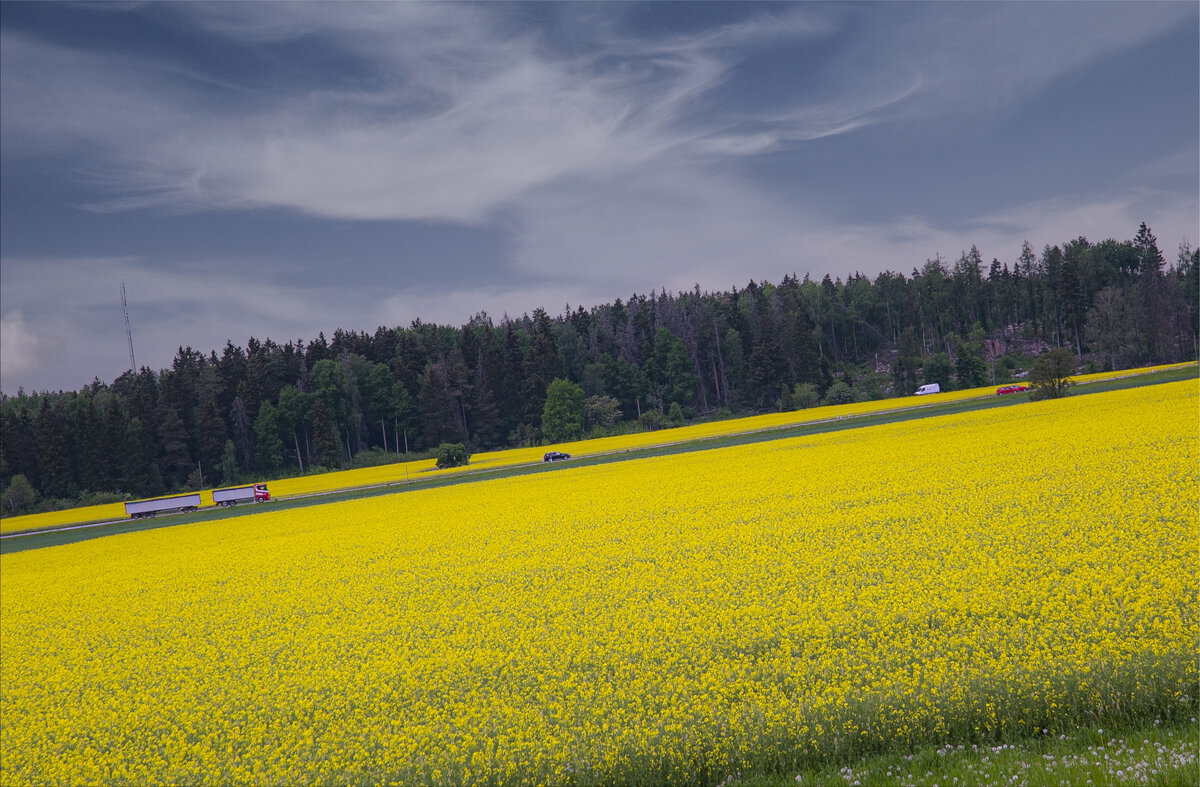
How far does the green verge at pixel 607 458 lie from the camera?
4591 cm

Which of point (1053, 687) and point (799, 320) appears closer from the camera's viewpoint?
point (1053, 687)

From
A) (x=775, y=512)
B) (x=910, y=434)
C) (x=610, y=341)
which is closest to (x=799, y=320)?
(x=610, y=341)

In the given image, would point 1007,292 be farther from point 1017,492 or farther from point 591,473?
point 1017,492

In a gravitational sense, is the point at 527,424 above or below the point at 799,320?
below

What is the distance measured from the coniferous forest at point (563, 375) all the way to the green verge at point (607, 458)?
101 feet

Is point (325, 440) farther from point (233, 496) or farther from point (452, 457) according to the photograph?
point (233, 496)

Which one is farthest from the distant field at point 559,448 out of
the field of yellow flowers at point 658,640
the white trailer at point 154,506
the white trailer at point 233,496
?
the field of yellow flowers at point 658,640

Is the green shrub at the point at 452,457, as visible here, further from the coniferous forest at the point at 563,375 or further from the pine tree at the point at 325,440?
the pine tree at the point at 325,440

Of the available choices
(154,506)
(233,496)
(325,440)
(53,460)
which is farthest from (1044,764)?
(53,460)

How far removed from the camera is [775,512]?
60.4ft

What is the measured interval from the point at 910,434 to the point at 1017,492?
17082mm

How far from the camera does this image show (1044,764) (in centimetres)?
595

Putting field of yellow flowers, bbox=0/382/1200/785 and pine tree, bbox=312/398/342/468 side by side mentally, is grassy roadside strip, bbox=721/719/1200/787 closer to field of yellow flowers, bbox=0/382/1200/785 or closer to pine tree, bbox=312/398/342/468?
field of yellow flowers, bbox=0/382/1200/785

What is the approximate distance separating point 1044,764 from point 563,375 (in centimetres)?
10008
